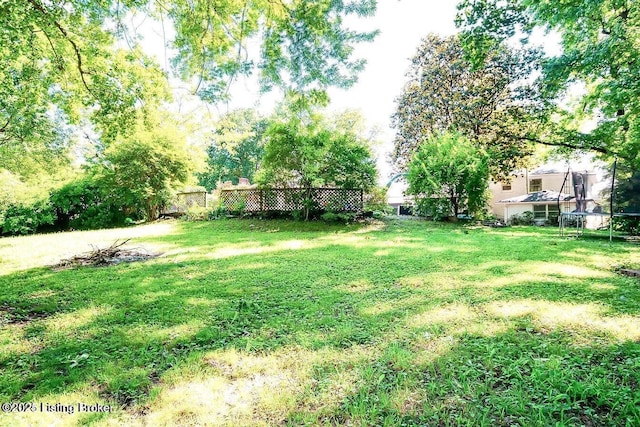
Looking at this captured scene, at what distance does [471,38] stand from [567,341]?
3.98 m

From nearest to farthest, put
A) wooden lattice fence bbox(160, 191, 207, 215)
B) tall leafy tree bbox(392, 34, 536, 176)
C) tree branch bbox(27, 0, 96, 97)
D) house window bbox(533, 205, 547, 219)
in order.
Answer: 1. tree branch bbox(27, 0, 96, 97)
2. wooden lattice fence bbox(160, 191, 207, 215)
3. tall leafy tree bbox(392, 34, 536, 176)
4. house window bbox(533, 205, 547, 219)

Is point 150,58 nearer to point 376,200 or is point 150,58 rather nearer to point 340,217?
point 340,217

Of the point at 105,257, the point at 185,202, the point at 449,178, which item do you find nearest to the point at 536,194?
the point at 449,178

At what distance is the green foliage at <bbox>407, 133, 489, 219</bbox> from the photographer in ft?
34.4

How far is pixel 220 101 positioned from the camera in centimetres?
437

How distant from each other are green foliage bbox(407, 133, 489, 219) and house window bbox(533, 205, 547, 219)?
400 inches

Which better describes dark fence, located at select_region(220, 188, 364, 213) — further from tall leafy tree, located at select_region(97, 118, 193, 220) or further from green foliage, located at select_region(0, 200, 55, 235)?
green foliage, located at select_region(0, 200, 55, 235)

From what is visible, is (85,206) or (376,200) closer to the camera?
(376,200)

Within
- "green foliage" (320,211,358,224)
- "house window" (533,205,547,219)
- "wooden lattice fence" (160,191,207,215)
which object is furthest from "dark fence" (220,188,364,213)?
"house window" (533,205,547,219)

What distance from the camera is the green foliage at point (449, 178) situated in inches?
413

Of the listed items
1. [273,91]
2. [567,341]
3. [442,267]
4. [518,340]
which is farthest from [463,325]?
[273,91]

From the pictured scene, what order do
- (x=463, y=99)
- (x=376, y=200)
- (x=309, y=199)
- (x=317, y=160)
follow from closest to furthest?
(x=317, y=160)
(x=309, y=199)
(x=376, y=200)
(x=463, y=99)

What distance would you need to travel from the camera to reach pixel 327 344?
2141mm

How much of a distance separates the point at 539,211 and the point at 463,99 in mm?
9860
